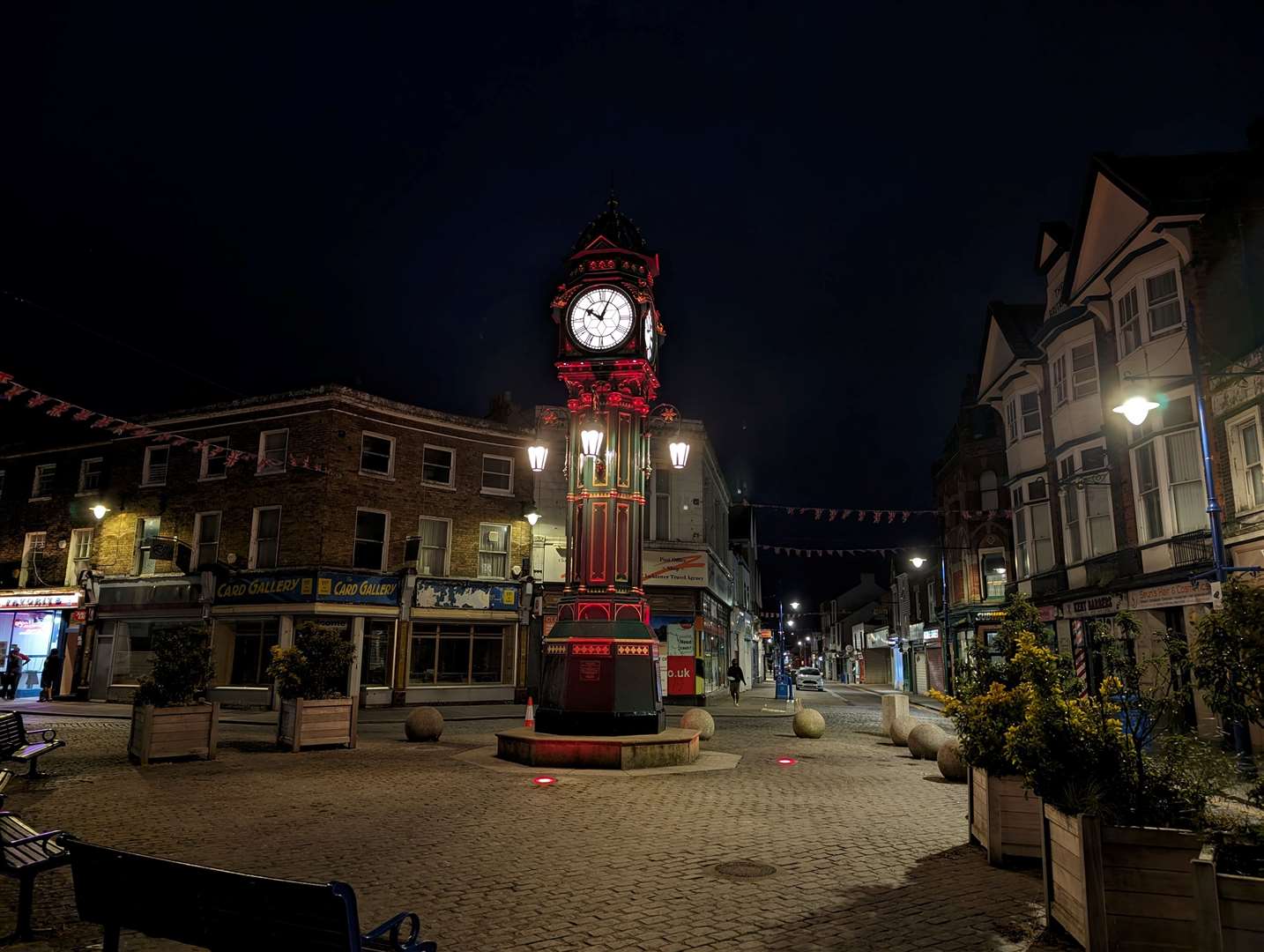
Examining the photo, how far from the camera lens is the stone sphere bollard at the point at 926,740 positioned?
1529 centimetres

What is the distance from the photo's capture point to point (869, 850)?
26.5 ft

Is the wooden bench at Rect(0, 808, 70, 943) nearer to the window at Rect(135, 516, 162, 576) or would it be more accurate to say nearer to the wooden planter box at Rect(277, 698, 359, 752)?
the wooden planter box at Rect(277, 698, 359, 752)

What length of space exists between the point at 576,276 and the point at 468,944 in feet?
43.1

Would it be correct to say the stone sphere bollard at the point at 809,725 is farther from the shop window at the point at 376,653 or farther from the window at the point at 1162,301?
the shop window at the point at 376,653

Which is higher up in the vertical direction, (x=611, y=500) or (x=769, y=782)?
(x=611, y=500)

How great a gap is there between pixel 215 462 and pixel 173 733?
64.5 ft

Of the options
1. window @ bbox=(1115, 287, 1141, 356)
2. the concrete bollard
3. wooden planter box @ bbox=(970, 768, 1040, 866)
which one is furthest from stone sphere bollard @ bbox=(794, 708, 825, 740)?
window @ bbox=(1115, 287, 1141, 356)

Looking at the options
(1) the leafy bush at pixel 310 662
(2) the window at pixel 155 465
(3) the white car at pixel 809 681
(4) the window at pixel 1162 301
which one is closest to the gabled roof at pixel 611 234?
(1) the leafy bush at pixel 310 662

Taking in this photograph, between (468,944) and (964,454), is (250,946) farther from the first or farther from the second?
(964,454)

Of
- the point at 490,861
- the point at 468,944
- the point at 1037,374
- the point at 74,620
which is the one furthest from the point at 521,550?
the point at 468,944

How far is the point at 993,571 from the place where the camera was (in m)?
38.3

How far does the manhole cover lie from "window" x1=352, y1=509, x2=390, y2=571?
79.2ft

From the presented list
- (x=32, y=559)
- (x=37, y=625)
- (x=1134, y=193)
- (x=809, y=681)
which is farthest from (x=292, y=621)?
(x=809, y=681)

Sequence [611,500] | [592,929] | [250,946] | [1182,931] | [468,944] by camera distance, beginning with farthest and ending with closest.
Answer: [611,500] → [592,929] → [468,944] → [1182,931] → [250,946]
